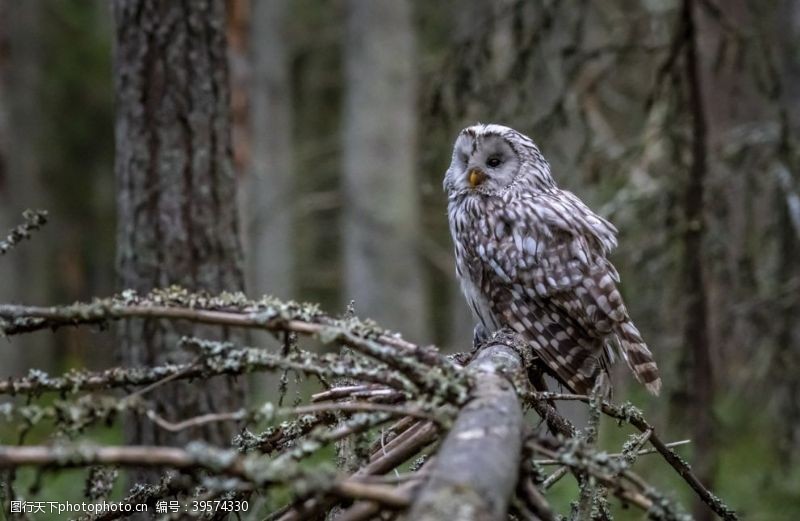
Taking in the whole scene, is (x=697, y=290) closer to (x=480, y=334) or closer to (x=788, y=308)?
(x=788, y=308)

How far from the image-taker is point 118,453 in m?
1.43

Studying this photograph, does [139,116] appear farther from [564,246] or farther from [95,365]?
[95,365]

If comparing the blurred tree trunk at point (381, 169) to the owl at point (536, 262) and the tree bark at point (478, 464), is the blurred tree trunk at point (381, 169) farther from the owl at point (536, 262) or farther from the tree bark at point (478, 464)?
the tree bark at point (478, 464)

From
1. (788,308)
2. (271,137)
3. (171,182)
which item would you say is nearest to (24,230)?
(171,182)

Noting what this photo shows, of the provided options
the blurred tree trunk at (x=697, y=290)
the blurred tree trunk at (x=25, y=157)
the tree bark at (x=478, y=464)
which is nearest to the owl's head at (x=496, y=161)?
the blurred tree trunk at (x=697, y=290)

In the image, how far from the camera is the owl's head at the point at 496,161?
4527mm

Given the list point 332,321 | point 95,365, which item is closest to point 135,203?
point 332,321

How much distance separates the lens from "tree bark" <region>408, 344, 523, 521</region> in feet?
4.33

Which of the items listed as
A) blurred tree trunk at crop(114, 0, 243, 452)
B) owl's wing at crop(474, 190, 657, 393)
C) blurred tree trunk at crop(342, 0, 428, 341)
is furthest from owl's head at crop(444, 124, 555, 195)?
blurred tree trunk at crop(342, 0, 428, 341)

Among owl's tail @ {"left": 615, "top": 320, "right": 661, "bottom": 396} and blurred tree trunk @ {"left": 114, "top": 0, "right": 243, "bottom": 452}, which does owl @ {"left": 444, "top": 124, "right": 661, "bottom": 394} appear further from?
blurred tree trunk @ {"left": 114, "top": 0, "right": 243, "bottom": 452}

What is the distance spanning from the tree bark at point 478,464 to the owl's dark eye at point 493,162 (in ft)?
9.17

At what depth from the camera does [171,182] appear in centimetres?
429

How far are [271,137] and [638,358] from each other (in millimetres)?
12689

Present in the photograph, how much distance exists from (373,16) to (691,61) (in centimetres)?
693
